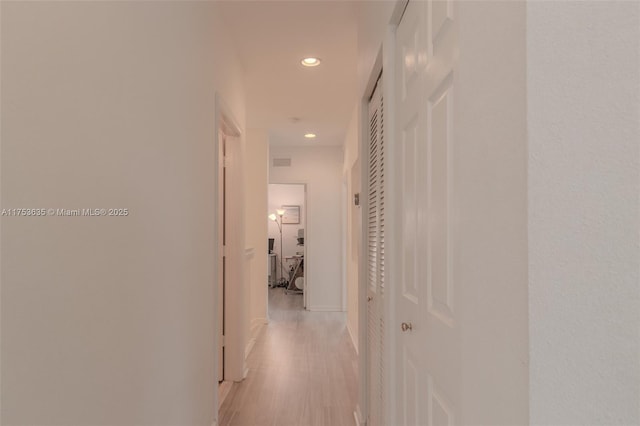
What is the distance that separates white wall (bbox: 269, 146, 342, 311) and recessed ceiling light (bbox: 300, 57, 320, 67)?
9.77 feet

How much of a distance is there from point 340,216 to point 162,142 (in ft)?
15.6

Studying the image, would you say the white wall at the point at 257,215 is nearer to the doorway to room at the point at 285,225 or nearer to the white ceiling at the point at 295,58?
the white ceiling at the point at 295,58

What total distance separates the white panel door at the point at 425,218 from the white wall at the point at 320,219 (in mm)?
4751

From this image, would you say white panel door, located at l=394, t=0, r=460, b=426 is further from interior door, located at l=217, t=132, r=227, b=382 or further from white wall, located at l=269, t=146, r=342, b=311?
white wall, located at l=269, t=146, r=342, b=311

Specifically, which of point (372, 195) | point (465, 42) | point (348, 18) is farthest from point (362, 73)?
point (465, 42)

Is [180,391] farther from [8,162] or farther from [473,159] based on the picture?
[473,159]

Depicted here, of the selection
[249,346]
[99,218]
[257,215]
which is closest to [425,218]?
[99,218]

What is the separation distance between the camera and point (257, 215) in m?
5.27

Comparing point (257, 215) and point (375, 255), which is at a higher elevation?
point (257, 215)

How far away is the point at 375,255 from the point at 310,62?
1.88 meters

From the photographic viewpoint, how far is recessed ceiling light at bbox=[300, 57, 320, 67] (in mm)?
3238

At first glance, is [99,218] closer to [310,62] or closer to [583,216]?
[583,216]

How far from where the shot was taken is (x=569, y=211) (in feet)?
1.79

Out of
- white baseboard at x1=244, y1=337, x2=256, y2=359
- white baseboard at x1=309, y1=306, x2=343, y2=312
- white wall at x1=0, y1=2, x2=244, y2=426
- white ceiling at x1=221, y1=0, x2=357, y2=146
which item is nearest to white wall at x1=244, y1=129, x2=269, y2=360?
white ceiling at x1=221, y1=0, x2=357, y2=146
